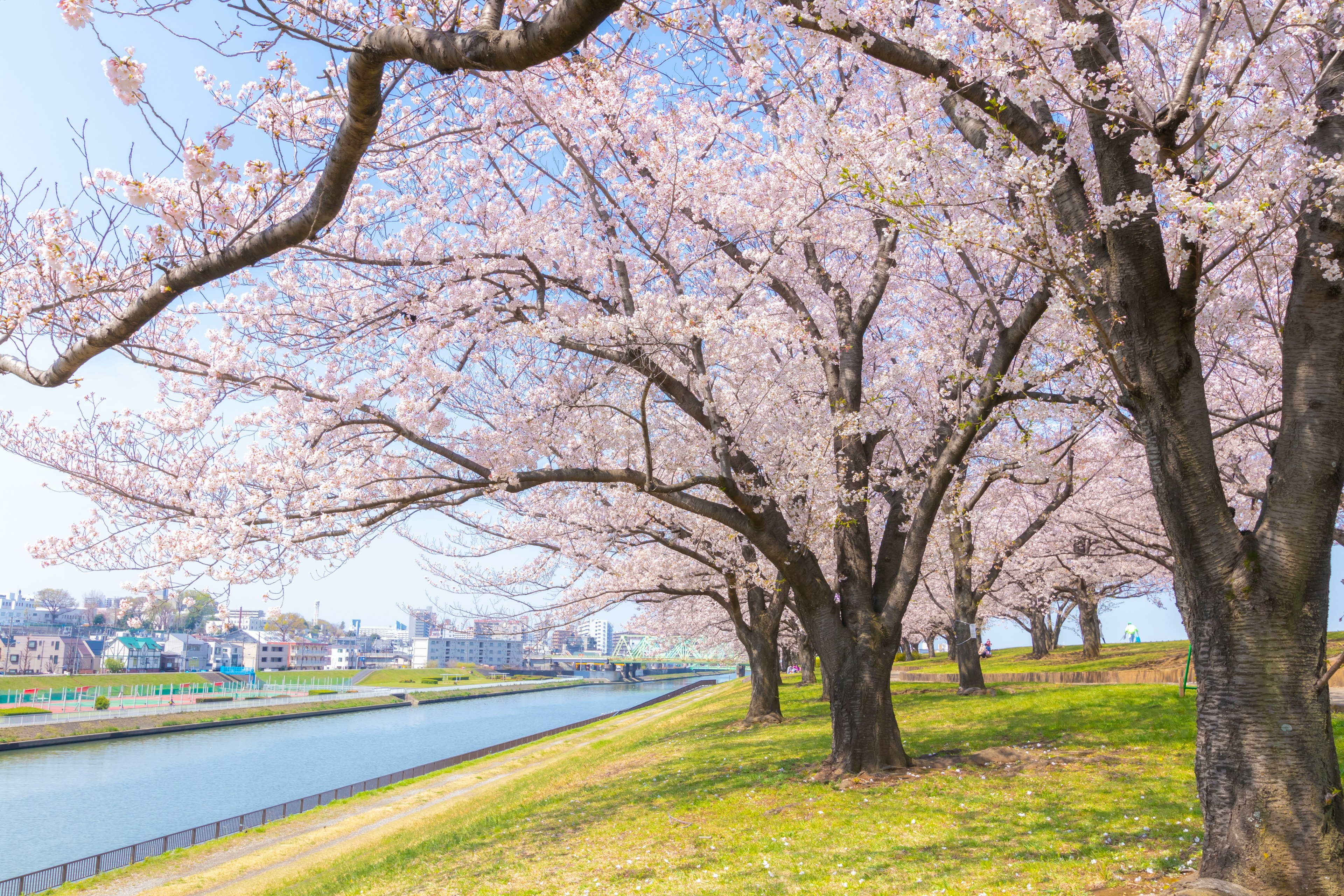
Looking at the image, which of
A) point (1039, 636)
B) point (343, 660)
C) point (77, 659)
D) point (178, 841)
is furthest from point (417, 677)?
point (178, 841)

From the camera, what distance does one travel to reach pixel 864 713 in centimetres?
1069

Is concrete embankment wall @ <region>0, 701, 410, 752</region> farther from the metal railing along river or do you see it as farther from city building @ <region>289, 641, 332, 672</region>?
city building @ <region>289, 641, 332, 672</region>

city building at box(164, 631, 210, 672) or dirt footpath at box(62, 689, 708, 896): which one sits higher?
dirt footpath at box(62, 689, 708, 896)

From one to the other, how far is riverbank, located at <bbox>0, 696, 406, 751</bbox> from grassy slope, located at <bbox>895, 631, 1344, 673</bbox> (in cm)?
4854

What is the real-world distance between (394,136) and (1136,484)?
21533 mm

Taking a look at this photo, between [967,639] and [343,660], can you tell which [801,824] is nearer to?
[967,639]

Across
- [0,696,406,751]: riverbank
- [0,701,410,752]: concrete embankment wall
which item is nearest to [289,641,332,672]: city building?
[0,701,410,752]: concrete embankment wall

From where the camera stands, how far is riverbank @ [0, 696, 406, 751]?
43125 mm

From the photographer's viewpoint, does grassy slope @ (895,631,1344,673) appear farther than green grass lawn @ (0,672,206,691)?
No

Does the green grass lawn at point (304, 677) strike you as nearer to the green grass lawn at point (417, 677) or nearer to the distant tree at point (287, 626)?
the green grass lawn at point (417, 677)

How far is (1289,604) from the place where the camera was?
5285 millimetres

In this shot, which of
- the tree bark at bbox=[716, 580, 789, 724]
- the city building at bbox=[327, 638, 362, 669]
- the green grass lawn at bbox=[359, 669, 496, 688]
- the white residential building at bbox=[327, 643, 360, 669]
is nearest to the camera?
the tree bark at bbox=[716, 580, 789, 724]

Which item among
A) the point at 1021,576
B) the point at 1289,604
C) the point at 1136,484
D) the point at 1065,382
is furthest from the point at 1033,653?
the point at 1289,604

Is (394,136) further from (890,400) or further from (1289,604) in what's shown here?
(890,400)
